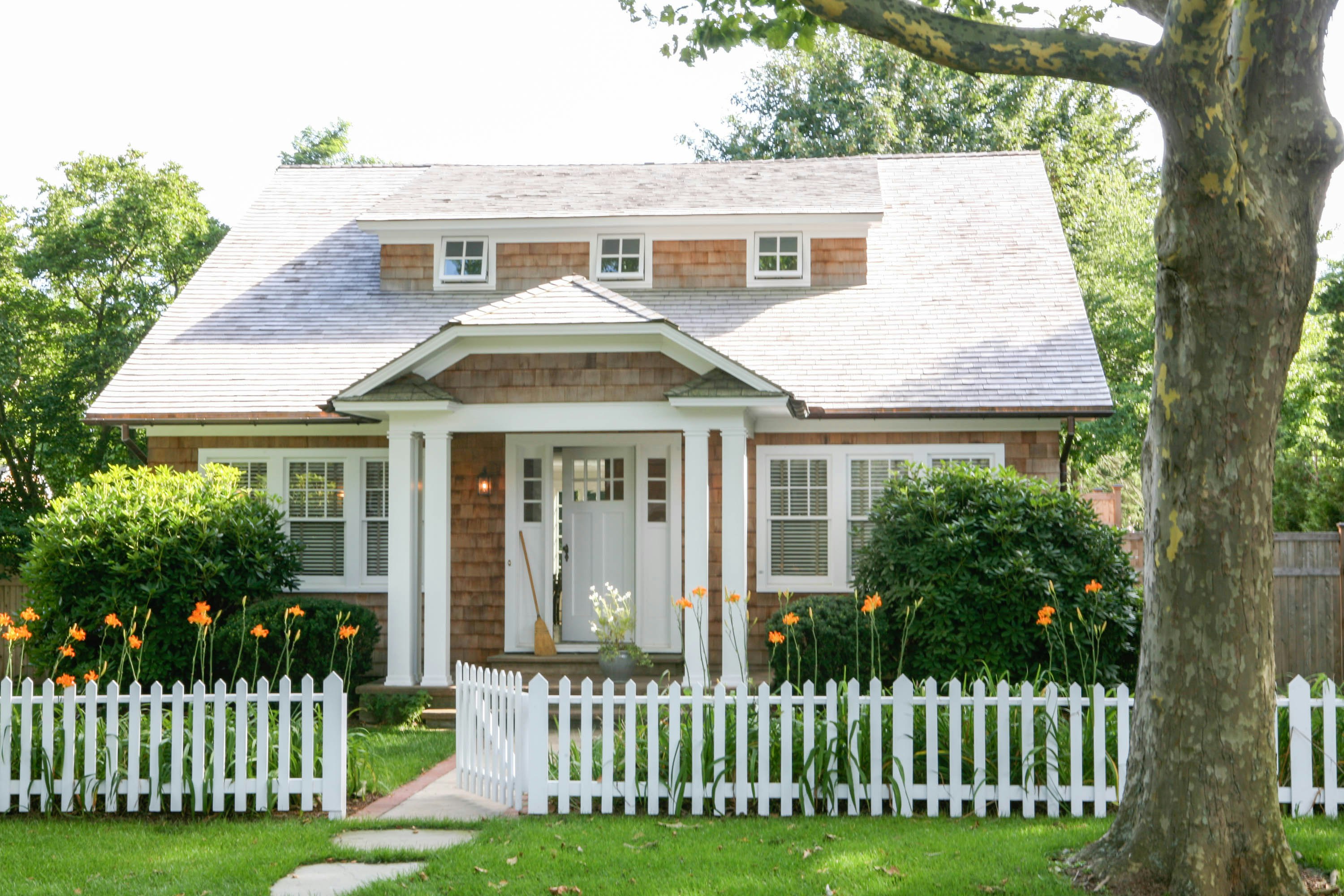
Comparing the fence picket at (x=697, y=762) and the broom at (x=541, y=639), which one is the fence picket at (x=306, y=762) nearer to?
the fence picket at (x=697, y=762)

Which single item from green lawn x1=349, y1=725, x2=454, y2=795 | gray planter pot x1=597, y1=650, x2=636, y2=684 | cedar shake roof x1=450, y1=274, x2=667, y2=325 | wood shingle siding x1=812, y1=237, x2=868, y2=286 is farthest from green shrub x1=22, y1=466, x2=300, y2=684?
wood shingle siding x1=812, y1=237, x2=868, y2=286

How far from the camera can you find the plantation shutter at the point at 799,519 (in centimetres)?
1322

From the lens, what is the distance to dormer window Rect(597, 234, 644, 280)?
16.0 metres

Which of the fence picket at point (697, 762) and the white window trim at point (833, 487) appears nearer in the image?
the fence picket at point (697, 762)

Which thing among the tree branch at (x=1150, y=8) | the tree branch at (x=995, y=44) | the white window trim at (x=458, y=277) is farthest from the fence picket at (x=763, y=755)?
the white window trim at (x=458, y=277)

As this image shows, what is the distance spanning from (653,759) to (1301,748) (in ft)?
12.4

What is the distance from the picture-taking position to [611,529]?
1407 centimetres

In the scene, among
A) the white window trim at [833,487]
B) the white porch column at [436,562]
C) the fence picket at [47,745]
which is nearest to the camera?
the fence picket at [47,745]

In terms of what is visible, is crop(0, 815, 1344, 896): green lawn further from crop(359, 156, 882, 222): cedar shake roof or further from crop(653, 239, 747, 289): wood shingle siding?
crop(359, 156, 882, 222): cedar shake roof

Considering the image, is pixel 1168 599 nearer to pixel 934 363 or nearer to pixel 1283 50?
pixel 1283 50

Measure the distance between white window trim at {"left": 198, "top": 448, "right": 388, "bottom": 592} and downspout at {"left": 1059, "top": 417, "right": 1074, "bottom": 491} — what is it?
288 inches

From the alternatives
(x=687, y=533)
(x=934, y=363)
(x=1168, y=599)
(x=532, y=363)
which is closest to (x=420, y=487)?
(x=532, y=363)

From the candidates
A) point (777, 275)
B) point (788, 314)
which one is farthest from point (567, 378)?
point (777, 275)

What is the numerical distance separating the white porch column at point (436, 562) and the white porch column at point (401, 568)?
0.19 meters
